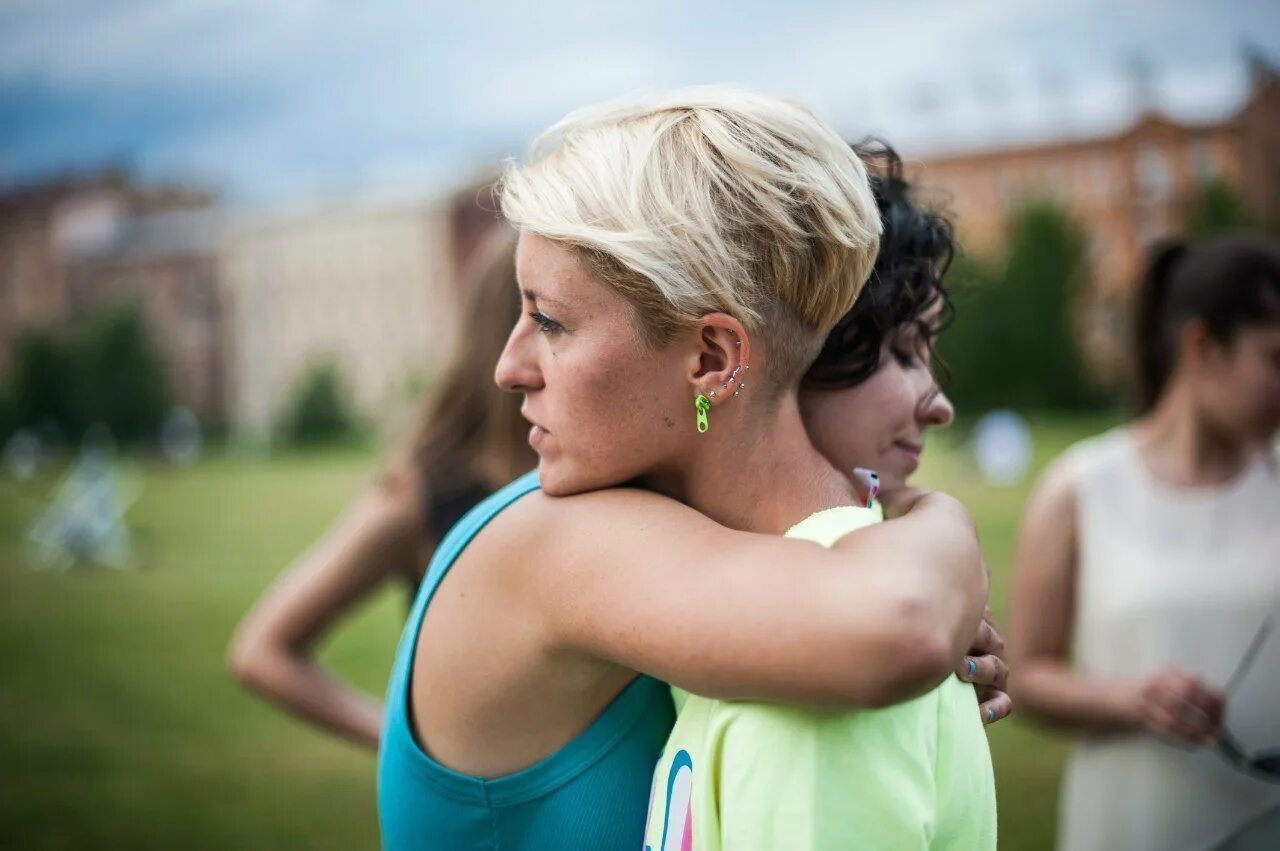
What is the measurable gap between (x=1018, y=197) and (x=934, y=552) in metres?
38.6

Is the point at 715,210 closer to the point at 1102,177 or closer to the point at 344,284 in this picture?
the point at 1102,177

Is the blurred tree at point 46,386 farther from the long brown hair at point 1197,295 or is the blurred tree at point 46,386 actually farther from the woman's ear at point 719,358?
the woman's ear at point 719,358

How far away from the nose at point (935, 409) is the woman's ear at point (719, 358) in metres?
0.39

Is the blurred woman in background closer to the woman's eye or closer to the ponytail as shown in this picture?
the woman's eye

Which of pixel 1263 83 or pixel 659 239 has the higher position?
pixel 659 239

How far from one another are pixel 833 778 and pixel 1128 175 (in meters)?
34.0

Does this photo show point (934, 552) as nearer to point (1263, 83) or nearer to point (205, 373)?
point (1263, 83)

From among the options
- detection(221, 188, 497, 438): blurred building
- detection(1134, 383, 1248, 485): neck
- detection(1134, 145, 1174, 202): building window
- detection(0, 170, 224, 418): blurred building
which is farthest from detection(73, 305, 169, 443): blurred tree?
detection(1134, 383, 1248, 485): neck

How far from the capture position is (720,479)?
130cm

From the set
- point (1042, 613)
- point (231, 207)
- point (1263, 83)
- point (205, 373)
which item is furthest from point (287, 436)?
point (1042, 613)

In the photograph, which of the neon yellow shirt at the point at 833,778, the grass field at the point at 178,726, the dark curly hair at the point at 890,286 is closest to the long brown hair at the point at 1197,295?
the dark curly hair at the point at 890,286

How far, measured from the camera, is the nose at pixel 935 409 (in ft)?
4.89

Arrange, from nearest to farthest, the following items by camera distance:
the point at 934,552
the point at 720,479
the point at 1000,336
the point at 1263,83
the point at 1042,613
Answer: the point at 934,552
the point at 720,479
the point at 1042,613
the point at 1263,83
the point at 1000,336

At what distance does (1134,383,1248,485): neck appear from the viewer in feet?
9.87
